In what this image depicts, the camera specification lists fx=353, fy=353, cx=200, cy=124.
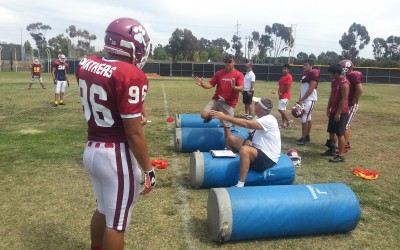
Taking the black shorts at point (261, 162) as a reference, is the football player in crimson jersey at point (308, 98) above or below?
above

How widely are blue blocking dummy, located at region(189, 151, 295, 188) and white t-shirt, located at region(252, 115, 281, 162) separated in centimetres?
24

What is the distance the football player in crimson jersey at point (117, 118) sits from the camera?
102 inches

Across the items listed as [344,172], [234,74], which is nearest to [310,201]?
[344,172]

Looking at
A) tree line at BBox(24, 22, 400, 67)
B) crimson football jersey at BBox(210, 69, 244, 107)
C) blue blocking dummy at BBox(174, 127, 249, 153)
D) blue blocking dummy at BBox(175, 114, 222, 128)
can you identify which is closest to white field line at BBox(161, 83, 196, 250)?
blue blocking dummy at BBox(174, 127, 249, 153)

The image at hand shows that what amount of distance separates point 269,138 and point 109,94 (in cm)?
330

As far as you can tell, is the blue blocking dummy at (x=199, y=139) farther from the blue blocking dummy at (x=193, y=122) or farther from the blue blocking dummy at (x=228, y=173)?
the blue blocking dummy at (x=228, y=173)

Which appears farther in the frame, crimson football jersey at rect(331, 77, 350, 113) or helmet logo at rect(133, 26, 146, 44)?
crimson football jersey at rect(331, 77, 350, 113)

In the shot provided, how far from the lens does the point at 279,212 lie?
4090mm

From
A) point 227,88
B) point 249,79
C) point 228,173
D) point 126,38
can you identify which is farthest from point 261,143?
point 249,79

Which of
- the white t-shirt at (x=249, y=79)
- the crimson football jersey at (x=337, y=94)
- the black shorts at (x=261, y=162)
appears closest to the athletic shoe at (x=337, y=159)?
the crimson football jersey at (x=337, y=94)

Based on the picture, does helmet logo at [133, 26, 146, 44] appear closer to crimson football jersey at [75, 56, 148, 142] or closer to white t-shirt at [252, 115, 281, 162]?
crimson football jersey at [75, 56, 148, 142]

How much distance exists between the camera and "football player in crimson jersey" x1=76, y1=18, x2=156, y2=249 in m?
2.59

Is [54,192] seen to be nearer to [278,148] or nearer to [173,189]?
[173,189]

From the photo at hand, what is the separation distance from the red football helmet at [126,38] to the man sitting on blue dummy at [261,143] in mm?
2788
